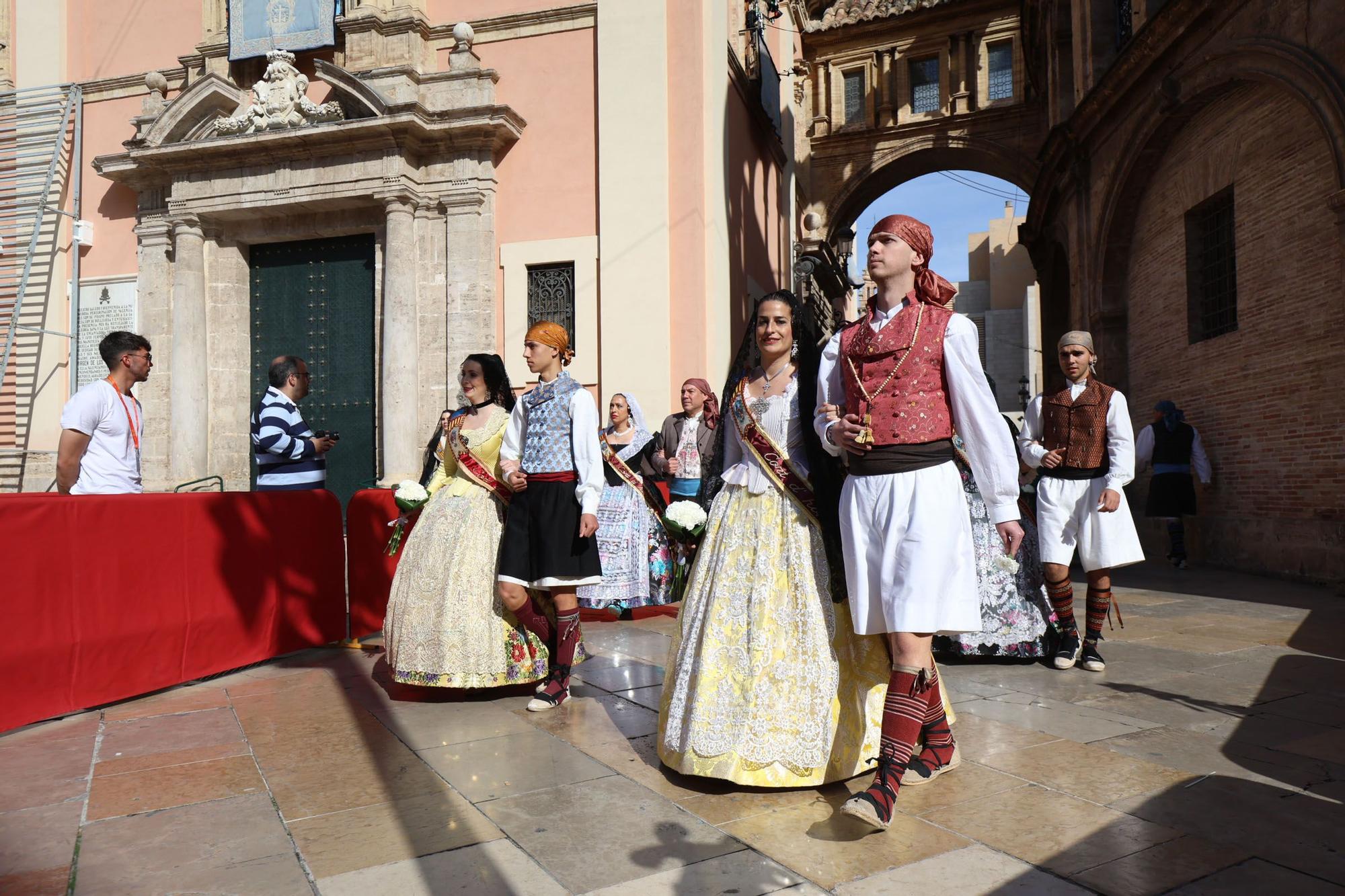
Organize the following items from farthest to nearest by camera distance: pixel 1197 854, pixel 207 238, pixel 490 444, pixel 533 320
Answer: pixel 207 238
pixel 533 320
pixel 490 444
pixel 1197 854

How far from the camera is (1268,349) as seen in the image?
10.3 metres

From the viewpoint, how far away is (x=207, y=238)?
12898 millimetres

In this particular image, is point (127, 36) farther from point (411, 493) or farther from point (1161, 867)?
point (1161, 867)

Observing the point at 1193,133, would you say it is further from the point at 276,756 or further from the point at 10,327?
the point at 10,327

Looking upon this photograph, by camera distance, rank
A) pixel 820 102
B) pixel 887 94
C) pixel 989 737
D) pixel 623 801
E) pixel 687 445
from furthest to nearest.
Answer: pixel 820 102 < pixel 887 94 < pixel 687 445 < pixel 989 737 < pixel 623 801

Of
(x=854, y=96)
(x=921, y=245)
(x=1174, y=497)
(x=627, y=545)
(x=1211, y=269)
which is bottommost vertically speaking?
(x=627, y=545)

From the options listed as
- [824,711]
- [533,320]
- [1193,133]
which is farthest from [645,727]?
[1193,133]

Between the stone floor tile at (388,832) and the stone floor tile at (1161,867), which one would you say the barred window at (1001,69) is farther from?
the stone floor tile at (388,832)

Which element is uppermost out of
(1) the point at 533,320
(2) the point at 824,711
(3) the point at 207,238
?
(3) the point at 207,238

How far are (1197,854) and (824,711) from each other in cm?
119

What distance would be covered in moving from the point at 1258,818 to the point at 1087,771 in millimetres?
610

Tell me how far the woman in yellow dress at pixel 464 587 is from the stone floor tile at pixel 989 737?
6.97 ft

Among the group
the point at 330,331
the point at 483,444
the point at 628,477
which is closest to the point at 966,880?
the point at 483,444

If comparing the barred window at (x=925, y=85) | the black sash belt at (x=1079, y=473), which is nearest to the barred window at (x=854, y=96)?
the barred window at (x=925, y=85)
